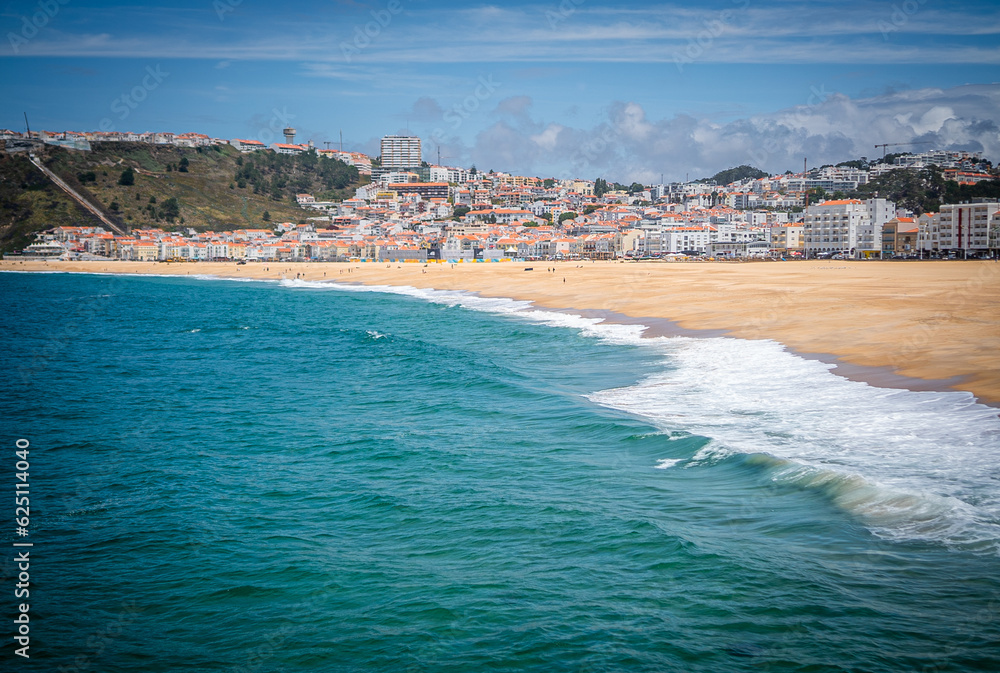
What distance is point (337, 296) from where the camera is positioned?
6125 centimetres

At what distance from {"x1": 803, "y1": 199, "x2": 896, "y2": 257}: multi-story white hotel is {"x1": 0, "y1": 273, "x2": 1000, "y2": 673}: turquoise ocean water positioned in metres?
93.5

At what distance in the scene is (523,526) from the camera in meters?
8.70

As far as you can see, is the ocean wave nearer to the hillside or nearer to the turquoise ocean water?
the turquoise ocean water

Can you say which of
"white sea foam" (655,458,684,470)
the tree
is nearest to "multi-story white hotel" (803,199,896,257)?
"white sea foam" (655,458,684,470)

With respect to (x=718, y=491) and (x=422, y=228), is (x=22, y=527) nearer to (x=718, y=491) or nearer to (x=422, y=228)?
(x=718, y=491)

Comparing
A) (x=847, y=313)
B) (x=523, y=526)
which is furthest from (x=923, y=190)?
(x=523, y=526)

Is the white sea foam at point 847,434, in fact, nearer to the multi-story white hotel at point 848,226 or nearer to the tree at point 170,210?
the multi-story white hotel at point 848,226

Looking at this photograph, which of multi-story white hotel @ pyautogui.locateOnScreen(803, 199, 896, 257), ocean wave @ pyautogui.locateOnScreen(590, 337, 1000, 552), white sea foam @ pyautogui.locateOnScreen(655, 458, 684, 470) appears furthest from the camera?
multi-story white hotel @ pyautogui.locateOnScreen(803, 199, 896, 257)

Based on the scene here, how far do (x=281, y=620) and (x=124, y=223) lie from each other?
170m

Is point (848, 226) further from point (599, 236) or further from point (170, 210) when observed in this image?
point (170, 210)

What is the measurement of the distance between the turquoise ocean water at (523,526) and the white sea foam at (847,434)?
56 millimetres

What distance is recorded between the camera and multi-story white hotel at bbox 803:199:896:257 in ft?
327

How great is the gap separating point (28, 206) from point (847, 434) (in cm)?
17224

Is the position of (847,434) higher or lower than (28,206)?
lower
